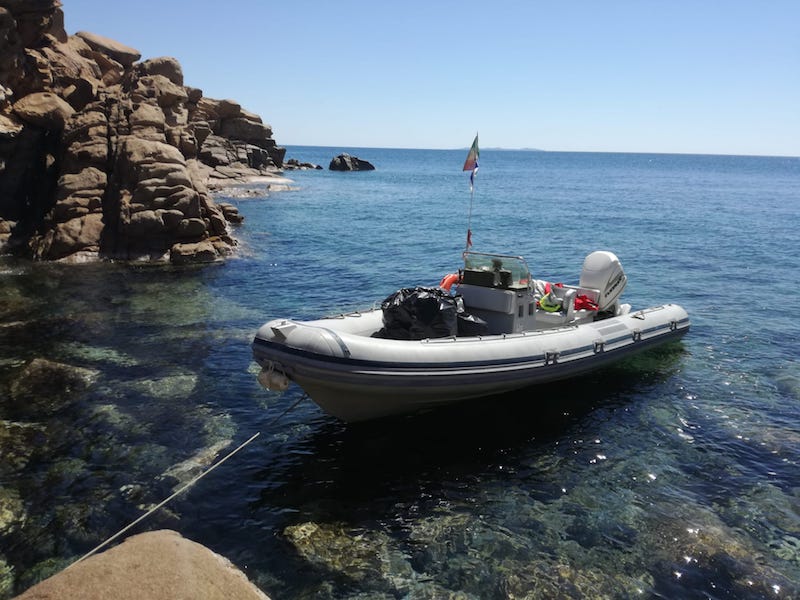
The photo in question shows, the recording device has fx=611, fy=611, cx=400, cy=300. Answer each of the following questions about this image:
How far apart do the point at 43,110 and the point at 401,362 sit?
75.7 ft

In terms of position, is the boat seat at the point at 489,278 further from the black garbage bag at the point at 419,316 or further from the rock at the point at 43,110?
the rock at the point at 43,110

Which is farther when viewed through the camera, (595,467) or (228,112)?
(228,112)

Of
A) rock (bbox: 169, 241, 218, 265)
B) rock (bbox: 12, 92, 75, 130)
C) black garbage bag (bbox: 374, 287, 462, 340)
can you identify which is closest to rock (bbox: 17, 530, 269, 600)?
black garbage bag (bbox: 374, 287, 462, 340)

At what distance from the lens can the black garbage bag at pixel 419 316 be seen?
10859mm

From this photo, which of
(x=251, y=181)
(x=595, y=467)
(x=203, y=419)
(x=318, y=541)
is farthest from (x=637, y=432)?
(x=251, y=181)

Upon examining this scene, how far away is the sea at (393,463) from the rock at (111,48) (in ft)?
93.5

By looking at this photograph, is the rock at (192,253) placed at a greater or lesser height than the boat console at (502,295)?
lesser

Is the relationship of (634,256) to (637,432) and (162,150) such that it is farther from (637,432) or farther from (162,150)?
(162,150)

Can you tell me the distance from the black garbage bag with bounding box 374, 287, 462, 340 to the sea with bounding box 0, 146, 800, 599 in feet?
5.09

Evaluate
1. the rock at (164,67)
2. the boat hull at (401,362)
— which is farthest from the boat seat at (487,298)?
the rock at (164,67)

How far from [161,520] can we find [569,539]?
17.7ft

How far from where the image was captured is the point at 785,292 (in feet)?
70.3

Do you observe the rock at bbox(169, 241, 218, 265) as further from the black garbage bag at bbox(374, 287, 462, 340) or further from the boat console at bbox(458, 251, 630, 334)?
the black garbage bag at bbox(374, 287, 462, 340)

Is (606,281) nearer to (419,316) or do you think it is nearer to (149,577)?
(419,316)
